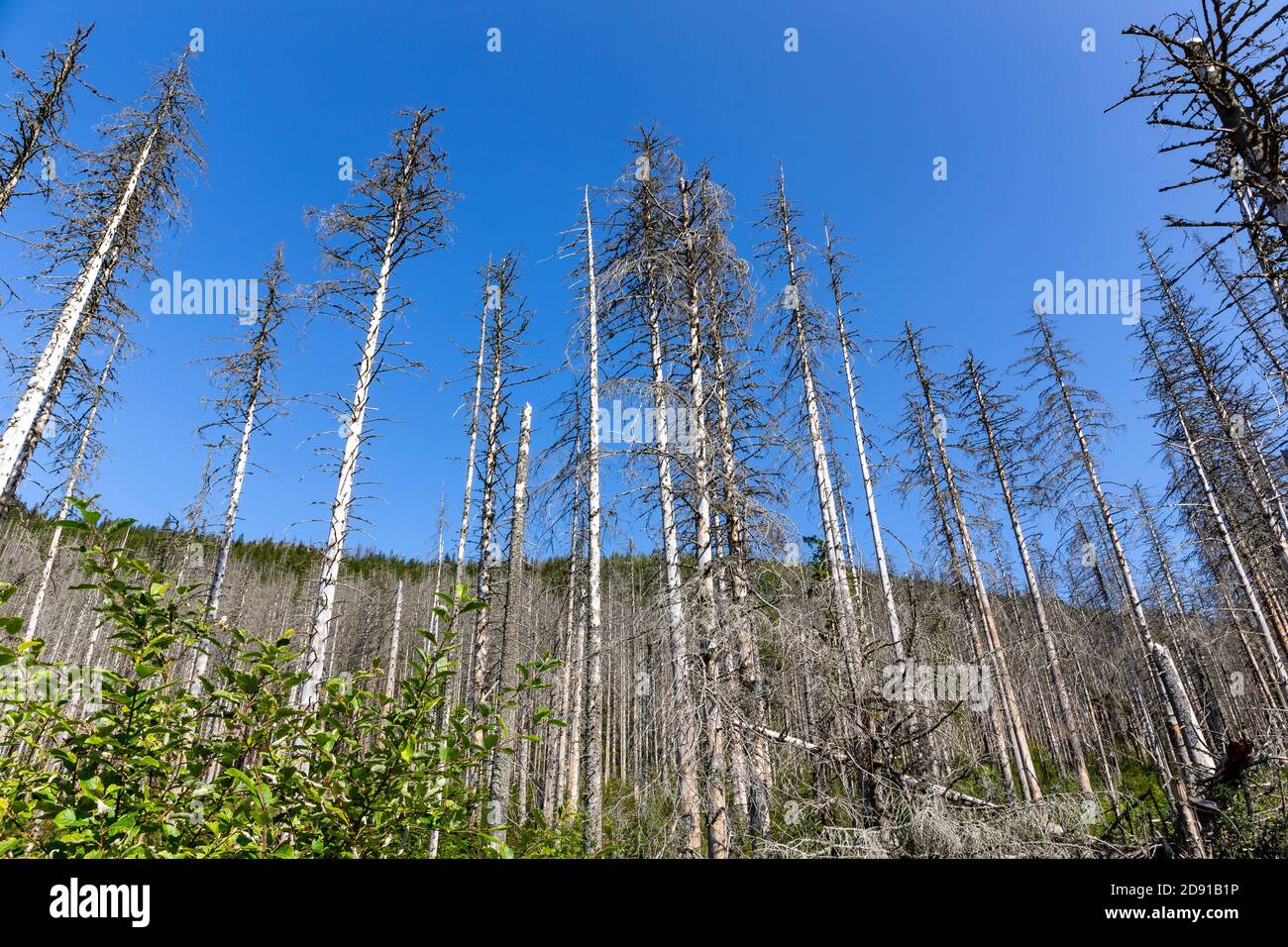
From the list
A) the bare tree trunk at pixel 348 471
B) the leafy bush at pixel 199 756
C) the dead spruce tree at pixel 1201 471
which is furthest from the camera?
the dead spruce tree at pixel 1201 471

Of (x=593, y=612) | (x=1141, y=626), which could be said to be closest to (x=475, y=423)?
(x=593, y=612)

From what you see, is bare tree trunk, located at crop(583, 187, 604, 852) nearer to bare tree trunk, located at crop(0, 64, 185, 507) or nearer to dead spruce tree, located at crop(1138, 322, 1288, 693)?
bare tree trunk, located at crop(0, 64, 185, 507)

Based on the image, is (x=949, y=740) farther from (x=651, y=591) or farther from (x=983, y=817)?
(x=651, y=591)

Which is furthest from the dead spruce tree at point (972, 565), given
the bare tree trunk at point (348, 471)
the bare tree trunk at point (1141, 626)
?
the bare tree trunk at point (348, 471)

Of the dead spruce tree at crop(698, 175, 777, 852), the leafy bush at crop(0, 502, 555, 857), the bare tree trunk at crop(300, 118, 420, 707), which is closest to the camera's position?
the leafy bush at crop(0, 502, 555, 857)

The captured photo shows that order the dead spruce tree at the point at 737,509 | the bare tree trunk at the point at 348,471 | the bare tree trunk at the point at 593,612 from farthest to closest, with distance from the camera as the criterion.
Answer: the bare tree trunk at the point at 593,612
the bare tree trunk at the point at 348,471
the dead spruce tree at the point at 737,509

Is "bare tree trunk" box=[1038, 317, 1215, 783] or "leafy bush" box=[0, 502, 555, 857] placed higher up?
"bare tree trunk" box=[1038, 317, 1215, 783]

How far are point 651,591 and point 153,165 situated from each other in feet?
50.3

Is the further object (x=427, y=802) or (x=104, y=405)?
(x=104, y=405)

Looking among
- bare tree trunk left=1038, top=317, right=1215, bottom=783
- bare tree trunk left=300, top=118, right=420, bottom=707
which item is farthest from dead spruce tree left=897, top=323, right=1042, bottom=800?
bare tree trunk left=300, top=118, right=420, bottom=707

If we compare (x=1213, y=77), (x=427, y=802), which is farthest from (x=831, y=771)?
(x=1213, y=77)

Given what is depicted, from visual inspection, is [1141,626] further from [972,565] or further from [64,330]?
[64,330]

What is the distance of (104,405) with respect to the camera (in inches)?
575

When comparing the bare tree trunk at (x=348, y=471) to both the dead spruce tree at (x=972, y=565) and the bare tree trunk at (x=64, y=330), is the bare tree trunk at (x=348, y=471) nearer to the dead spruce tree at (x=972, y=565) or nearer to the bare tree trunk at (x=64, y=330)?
the bare tree trunk at (x=64, y=330)
